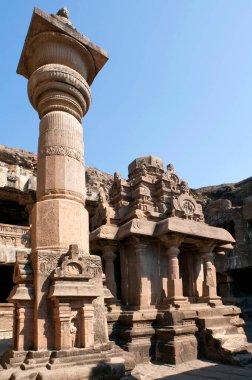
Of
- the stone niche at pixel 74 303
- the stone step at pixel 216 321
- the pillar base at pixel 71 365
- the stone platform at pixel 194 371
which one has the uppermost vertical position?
the stone niche at pixel 74 303

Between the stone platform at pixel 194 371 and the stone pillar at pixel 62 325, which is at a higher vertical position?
the stone pillar at pixel 62 325

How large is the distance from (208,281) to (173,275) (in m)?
1.46

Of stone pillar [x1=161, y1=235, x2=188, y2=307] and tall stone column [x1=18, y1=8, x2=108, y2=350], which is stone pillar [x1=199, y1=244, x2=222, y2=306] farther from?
tall stone column [x1=18, y1=8, x2=108, y2=350]

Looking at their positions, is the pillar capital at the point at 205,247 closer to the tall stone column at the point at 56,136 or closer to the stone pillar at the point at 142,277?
the stone pillar at the point at 142,277

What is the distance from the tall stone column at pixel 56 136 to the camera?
4820 mm

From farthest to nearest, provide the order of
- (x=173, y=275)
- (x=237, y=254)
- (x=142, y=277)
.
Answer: (x=237, y=254) < (x=142, y=277) < (x=173, y=275)

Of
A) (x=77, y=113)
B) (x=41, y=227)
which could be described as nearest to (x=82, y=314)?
(x=41, y=227)

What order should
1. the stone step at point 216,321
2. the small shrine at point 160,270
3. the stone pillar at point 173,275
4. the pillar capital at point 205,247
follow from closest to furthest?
the small shrine at point 160,270 < the stone step at point 216,321 < the stone pillar at point 173,275 < the pillar capital at point 205,247

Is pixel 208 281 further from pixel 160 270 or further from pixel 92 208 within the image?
pixel 92 208

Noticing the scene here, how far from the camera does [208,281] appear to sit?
8.99 meters

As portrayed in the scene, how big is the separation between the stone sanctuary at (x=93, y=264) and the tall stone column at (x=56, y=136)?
2cm

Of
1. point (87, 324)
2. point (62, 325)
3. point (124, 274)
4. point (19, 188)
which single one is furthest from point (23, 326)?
point (19, 188)

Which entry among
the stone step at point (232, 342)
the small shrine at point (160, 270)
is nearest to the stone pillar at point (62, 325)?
the small shrine at point (160, 270)

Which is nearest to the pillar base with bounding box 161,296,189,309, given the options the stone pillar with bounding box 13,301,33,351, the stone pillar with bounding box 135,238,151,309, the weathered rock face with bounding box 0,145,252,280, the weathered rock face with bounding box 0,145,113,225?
the stone pillar with bounding box 135,238,151,309
